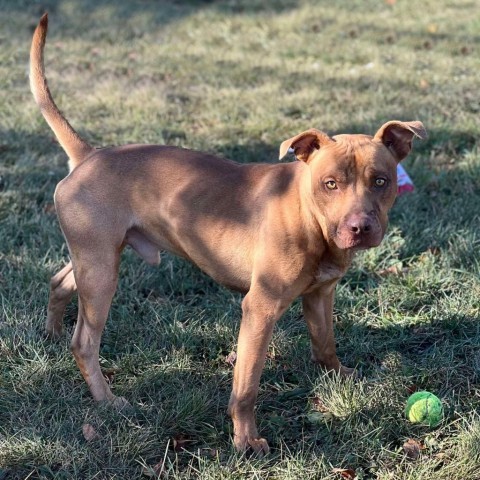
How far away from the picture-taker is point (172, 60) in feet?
31.7

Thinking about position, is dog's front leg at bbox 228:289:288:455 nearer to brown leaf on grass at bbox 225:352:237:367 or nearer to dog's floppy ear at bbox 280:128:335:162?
brown leaf on grass at bbox 225:352:237:367

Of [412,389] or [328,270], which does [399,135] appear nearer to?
[328,270]

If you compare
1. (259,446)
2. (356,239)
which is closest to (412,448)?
(259,446)

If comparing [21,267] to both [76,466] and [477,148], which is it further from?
[477,148]

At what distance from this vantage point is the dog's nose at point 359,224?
9.70ft

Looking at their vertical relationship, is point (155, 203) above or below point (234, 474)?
above

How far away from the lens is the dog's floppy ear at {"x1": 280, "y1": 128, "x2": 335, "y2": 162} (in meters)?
3.20

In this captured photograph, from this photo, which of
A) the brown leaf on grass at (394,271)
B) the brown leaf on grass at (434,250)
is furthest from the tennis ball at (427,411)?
the brown leaf on grass at (434,250)

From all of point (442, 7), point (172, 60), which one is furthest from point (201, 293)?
point (442, 7)

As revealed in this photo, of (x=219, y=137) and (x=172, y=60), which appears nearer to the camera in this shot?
(x=219, y=137)

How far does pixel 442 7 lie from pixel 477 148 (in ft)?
23.9

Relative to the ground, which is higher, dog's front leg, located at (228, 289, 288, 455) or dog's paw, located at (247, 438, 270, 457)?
dog's front leg, located at (228, 289, 288, 455)

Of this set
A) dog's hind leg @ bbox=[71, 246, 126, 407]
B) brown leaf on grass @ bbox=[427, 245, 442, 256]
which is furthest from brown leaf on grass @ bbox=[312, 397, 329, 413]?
brown leaf on grass @ bbox=[427, 245, 442, 256]

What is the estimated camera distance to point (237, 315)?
4359 millimetres
